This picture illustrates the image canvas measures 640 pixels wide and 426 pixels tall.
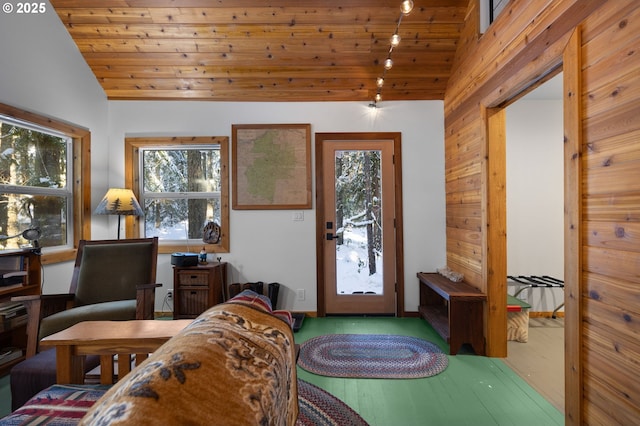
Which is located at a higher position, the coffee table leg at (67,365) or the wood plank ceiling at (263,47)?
the wood plank ceiling at (263,47)

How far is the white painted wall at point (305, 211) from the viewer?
3.39m

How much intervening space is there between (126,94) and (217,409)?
391 cm

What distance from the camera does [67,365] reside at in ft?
4.21

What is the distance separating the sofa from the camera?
515 mm

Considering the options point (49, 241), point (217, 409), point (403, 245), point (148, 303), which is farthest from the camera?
point (403, 245)

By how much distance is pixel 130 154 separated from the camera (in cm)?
349

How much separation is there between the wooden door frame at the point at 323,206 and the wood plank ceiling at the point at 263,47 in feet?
1.41

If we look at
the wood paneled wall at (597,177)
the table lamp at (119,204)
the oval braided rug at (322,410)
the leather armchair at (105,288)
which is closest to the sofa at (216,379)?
the oval braided rug at (322,410)

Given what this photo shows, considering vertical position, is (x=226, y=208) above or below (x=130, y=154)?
below

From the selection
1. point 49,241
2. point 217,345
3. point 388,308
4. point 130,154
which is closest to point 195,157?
point 130,154

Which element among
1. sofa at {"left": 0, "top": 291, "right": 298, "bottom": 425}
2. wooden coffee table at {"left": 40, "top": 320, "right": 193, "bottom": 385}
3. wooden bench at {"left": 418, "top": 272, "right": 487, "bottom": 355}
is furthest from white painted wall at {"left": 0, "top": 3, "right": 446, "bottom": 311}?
sofa at {"left": 0, "top": 291, "right": 298, "bottom": 425}

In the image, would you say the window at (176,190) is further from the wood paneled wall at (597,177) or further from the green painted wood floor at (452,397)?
the wood paneled wall at (597,177)

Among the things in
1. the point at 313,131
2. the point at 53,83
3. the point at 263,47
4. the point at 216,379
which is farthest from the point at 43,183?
the point at 216,379

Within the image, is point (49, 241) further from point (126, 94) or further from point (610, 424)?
point (610, 424)
